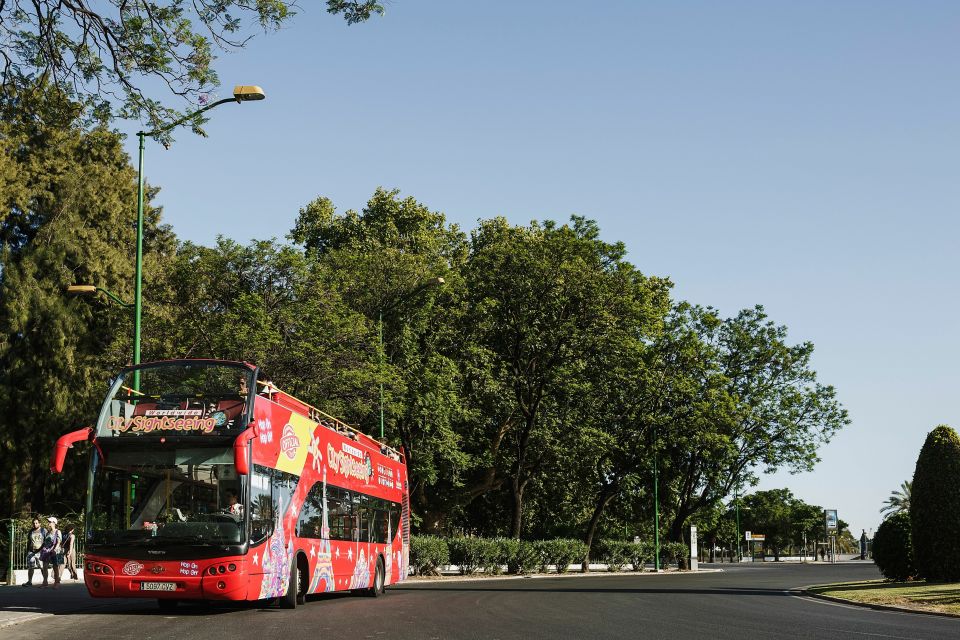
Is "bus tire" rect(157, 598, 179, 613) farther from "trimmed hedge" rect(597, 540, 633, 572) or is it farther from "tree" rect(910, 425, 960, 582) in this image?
"trimmed hedge" rect(597, 540, 633, 572)

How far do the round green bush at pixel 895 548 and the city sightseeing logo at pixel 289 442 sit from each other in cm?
1991

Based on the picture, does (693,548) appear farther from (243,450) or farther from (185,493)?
(243,450)

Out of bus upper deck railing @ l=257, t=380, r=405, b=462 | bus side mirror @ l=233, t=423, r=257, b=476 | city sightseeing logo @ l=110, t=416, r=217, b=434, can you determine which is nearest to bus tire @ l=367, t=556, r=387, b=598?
bus upper deck railing @ l=257, t=380, r=405, b=462

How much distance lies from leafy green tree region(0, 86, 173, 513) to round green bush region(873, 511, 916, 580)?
28.0 meters

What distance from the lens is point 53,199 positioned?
4606 cm

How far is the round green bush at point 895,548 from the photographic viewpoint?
3073 cm

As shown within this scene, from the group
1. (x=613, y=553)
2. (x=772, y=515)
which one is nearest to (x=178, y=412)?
(x=613, y=553)

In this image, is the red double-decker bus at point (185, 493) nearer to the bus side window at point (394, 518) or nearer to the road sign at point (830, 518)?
the bus side window at point (394, 518)

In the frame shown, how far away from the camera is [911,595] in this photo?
23.5 m

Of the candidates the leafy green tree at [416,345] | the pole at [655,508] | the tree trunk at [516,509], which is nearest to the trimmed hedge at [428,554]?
the leafy green tree at [416,345]

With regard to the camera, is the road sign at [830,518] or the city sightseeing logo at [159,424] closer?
the city sightseeing logo at [159,424]

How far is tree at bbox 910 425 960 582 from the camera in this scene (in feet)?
93.0

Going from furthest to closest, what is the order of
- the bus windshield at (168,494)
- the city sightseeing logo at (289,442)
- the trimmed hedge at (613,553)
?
the trimmed hedge at (613,553) → the city sightseeing logo at (289,442) → the bus windshield at (168,494)

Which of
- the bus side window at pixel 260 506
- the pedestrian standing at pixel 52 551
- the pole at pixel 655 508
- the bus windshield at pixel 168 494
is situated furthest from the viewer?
the pole at pixel 655 508
